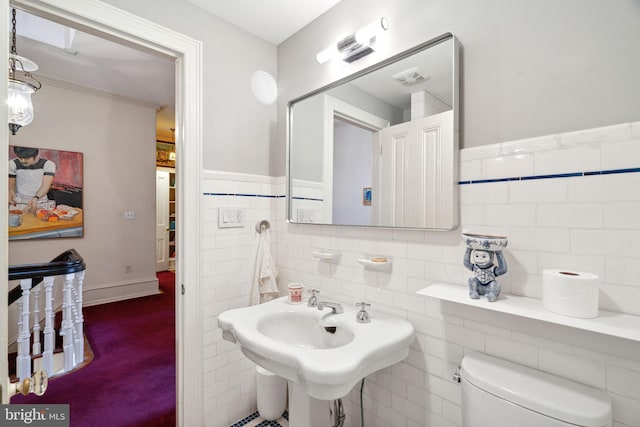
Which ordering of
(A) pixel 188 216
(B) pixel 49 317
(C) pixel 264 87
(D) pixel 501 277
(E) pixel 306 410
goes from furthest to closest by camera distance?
1. (B) pixel 49 317
2. (C) pixel 264 87
3. (A) pixel 188 216
4. (E) pixel 306 410
5. (D) pixel 501 277

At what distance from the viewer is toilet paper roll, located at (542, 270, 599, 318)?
79cm

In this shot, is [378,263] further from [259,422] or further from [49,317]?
[49,317]

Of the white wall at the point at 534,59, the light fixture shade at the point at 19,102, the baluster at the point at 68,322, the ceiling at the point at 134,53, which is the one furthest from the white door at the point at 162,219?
the white wall at the point at 534,59

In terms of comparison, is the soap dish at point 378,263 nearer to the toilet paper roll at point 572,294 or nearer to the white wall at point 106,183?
the toilet paper roll at point 572,294

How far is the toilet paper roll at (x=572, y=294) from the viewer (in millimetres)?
789

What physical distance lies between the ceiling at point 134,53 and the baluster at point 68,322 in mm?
1659

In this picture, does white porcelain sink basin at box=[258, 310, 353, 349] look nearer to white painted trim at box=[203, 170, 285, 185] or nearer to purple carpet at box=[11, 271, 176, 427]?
white painted trim at box=[203, 170, 285, 185]

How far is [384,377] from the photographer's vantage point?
4.46 ft

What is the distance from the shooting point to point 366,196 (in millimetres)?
1422

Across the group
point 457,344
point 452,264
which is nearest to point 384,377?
point 457,344

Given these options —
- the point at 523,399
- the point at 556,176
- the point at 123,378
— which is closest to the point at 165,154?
the point at 123,378

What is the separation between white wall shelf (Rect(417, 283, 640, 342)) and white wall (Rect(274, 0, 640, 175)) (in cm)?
54

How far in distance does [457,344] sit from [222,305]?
3.99 feet

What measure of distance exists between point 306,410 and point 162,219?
5563 millimetres
